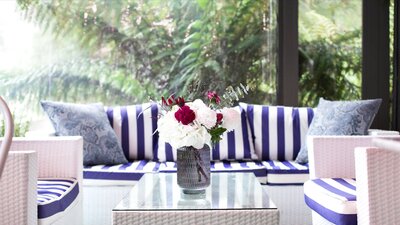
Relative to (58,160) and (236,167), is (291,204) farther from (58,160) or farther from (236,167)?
(58,160)

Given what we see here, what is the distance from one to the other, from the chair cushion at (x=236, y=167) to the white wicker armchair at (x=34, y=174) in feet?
2.30

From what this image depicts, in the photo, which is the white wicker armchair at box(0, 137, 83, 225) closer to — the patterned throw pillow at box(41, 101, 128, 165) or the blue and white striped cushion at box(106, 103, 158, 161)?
the patterned throw pillow at box(41, 101, 128, 165)

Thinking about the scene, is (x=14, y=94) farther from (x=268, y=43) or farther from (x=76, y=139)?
(x=268, y=43)

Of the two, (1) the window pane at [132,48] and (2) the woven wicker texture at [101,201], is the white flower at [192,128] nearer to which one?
(2) the woven wicker texture at [101,201]

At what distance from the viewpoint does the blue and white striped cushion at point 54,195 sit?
114 inches

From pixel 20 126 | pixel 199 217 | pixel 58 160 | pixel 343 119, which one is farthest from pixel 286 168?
pixel 20 126

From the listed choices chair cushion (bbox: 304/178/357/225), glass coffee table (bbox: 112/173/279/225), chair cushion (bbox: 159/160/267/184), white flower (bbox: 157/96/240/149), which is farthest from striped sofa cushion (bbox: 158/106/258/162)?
white flower (bbox: 157/96/240/149)

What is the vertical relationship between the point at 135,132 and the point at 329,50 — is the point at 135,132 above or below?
below

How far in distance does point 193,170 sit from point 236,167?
1178 mm

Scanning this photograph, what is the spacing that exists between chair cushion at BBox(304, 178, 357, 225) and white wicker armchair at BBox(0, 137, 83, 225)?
1.22m

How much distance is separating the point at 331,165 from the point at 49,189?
1.51 m

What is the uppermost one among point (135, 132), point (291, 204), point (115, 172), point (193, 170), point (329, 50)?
point (329, 50)

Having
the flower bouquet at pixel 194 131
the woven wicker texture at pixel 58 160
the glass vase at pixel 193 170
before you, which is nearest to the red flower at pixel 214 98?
the flower bouquet at pixel 194 131

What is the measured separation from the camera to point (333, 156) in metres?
3.56
